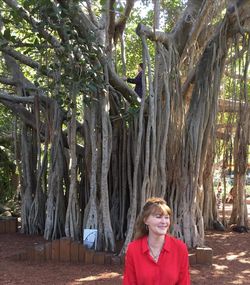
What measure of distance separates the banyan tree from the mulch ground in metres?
0.47

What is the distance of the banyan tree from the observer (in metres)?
5.16

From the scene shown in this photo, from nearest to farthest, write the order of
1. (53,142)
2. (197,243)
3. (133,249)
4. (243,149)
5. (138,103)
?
(133,249) → (197,243) → (138,103) → (53,142) → (243,149)

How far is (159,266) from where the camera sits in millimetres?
2324

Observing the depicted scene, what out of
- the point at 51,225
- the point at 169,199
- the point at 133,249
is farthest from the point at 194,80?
the point at 133,249

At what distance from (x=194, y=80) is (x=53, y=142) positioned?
76.5 inches

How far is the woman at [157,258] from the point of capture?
7.63ft

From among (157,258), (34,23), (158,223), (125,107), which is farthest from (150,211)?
(125,107)

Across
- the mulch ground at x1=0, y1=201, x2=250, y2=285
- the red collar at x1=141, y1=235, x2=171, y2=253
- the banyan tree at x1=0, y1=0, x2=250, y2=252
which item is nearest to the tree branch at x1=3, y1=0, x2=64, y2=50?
the banyan tree at x1=0, y1=0, x2=250, y2=252

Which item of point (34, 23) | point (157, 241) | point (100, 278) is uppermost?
point (34, 23)

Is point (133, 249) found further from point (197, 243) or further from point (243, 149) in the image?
point (243, 149)

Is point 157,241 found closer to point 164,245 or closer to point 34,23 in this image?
point 164,245

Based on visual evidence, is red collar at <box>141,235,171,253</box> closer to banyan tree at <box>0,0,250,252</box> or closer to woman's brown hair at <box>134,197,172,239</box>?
woman's brown hair at <box>134,197,172,239</box>

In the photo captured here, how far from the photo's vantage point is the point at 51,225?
6.20 meters

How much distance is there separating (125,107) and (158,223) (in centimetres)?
373
